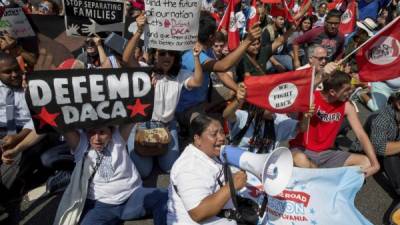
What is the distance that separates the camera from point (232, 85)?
477 cm

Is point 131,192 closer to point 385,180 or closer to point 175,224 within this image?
point 175,224

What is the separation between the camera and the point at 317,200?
3461mm

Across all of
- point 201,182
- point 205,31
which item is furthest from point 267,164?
point 205,31

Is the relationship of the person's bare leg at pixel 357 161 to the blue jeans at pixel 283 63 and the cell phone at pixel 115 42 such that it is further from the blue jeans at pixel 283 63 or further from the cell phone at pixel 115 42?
the blue jeans at pixel 283 63

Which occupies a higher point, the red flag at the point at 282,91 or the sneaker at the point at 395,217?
the red flag at the point at 282,91

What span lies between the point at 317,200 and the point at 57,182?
101 inches

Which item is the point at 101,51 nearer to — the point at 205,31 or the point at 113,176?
the point at 205,31

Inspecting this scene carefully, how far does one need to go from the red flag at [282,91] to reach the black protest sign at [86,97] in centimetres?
107

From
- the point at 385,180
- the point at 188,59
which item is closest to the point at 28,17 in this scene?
the point at 188,59

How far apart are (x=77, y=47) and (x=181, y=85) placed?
5.52ft

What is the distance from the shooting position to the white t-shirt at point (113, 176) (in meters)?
3.48

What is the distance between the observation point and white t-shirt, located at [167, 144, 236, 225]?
2.70m

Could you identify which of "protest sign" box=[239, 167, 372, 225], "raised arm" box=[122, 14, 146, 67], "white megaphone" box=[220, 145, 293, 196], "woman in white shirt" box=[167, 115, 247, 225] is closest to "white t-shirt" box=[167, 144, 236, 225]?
"woman in white shirt" box=[167, 115, 247, 225]

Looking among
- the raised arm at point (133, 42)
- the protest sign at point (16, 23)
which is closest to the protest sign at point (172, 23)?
the raised arm at point (133, 42)
